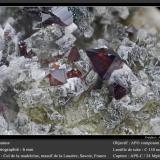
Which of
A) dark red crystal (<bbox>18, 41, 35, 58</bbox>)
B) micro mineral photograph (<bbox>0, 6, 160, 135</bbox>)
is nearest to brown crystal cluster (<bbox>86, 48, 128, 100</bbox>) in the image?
micro mineral photograph (<bbox>0, 6, 160, 135</bbox>)

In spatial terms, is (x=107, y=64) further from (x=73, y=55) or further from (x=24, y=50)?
(x=24, y=50)

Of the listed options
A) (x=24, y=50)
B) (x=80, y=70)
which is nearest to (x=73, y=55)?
(x=80, y=70)

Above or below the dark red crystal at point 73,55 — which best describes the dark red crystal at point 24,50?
above

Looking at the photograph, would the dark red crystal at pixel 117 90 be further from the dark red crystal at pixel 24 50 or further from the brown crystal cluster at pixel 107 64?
the dark red crystal at pixel 24 50

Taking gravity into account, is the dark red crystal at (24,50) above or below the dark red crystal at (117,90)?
above

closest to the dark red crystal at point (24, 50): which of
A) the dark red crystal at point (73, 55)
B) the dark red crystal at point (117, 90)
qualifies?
the dark red crystal at point (73, 55)

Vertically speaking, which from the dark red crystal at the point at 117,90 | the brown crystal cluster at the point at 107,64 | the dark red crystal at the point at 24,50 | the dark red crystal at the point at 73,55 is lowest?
the dark red crystal at the point at 117,90

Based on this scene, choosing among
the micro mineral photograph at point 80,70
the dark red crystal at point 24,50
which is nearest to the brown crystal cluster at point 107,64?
the micro mineral photograph at point 80,70

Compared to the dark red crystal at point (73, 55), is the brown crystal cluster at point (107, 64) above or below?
below

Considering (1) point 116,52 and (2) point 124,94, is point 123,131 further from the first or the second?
(1) point 116,52

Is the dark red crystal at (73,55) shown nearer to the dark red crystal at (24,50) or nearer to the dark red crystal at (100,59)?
the dark red crystal at (100,59)
